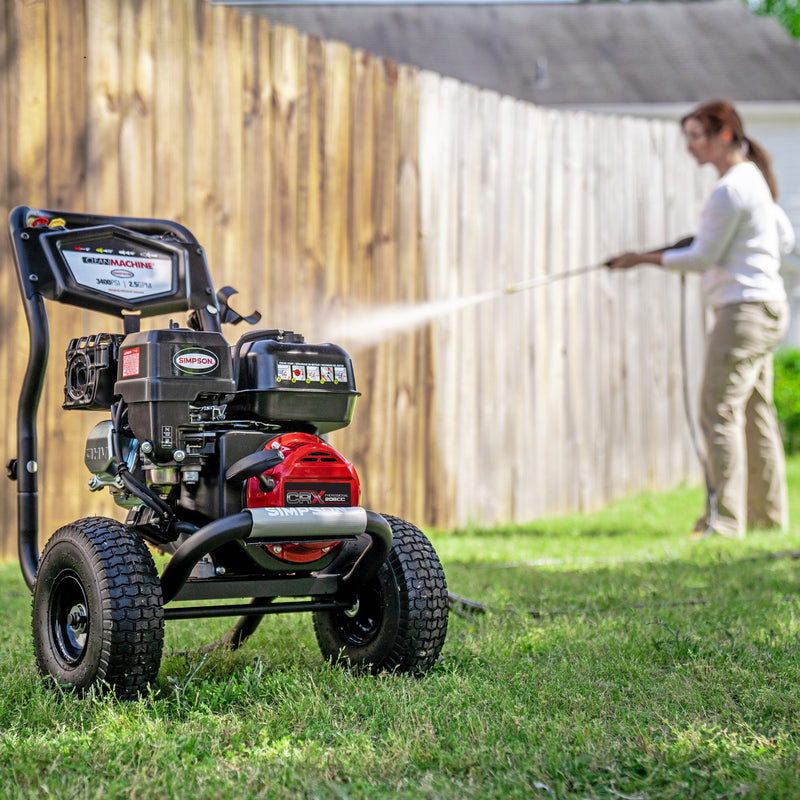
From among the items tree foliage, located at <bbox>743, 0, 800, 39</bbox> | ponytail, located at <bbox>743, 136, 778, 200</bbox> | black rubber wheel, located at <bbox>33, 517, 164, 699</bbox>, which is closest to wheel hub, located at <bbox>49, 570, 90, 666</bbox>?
black rubber wheel, located at <bbox>33, 517, 164, 699</bbox>

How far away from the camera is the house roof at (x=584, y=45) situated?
16.7 m

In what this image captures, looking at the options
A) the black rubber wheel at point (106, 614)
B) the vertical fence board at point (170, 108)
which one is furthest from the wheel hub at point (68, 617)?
the vertical fence board at point (170, 108)

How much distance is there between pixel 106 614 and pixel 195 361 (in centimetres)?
59

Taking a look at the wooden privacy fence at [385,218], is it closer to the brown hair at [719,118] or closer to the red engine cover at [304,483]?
the brown hair at [719,118]

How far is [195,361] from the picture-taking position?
259 centimetres

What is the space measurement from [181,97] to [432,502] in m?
2.37

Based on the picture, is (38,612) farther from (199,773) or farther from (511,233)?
(511,233)

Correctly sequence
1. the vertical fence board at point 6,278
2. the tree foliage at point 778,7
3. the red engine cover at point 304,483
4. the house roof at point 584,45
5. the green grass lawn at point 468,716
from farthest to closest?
the tree foliage at point 778,7
the house roof at point 584,45
the vertical fence board at point 6,278
the red engine cover at point 304,483
the green grass lawn at point 468,716

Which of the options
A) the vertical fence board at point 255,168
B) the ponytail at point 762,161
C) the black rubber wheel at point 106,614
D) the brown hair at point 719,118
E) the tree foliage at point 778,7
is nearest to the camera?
the black rubber wheel at point 106,614

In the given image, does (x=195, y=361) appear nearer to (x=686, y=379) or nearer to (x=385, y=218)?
(x=385, y=218)

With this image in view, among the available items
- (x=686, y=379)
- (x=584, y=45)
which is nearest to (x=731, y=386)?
(x=686, y=379)

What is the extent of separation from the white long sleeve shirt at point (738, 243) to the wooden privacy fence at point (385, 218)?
1087 millimetres

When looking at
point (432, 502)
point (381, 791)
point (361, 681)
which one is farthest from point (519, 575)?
point (381, 791)

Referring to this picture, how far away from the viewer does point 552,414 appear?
663 centimetres
